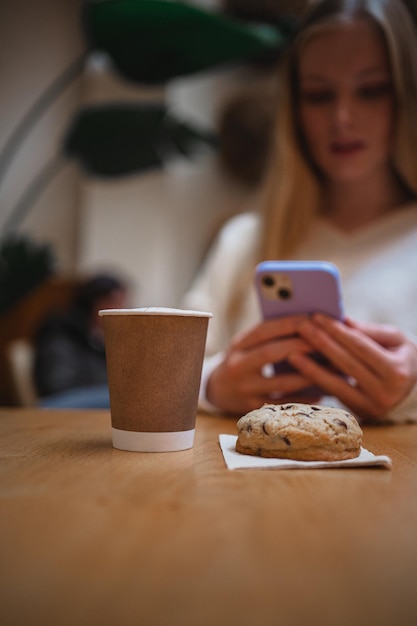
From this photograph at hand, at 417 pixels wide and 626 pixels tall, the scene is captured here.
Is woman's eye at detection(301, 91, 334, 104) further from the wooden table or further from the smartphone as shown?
the wooden table

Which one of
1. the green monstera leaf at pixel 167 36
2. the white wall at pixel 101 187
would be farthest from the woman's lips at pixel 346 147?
the white wall at pixel 101 187

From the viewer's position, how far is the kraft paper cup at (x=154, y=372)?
51 cm

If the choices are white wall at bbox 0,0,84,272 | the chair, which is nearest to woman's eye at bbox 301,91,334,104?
the chair

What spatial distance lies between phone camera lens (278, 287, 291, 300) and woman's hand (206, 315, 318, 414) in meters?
0.03

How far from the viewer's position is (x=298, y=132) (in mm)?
1220

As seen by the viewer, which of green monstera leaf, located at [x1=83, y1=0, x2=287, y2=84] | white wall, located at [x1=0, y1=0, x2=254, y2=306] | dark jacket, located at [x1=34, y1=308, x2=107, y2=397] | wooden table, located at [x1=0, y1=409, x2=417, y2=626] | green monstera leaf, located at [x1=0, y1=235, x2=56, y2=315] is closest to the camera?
wooden table, located at [x1=0, y1=409, x2=417, y2=626]

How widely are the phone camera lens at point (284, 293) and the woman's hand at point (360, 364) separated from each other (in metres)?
0.04

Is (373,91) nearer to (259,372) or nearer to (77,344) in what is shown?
(259,372)

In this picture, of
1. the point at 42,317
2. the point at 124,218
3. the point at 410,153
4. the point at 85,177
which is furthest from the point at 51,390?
the point at 410,153

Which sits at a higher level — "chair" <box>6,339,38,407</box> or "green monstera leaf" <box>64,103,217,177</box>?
"green monstera leaf" <box>64,103,217,177</box>

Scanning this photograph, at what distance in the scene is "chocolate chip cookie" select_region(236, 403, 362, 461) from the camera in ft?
1.62

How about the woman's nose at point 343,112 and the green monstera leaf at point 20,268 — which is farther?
the green monstera leaf at point 20,268

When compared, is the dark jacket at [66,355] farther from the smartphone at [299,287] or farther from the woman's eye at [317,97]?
the smartphone at [299,287]

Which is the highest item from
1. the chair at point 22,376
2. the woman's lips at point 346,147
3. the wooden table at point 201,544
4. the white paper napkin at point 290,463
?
the woman's lips at point 346,147
